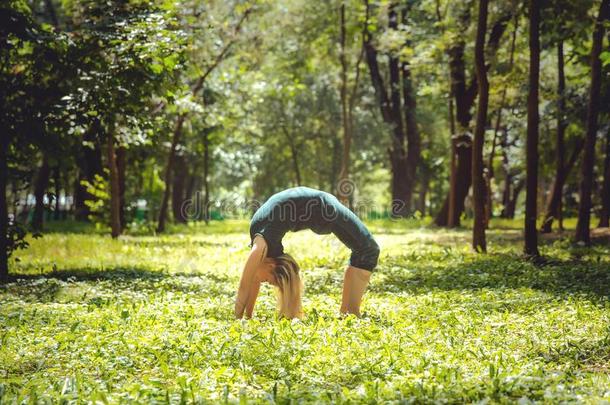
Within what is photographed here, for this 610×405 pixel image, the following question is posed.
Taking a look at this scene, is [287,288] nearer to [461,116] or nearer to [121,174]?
[121,174]

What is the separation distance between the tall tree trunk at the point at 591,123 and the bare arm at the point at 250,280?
1213cm

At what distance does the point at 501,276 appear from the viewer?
13961 mm

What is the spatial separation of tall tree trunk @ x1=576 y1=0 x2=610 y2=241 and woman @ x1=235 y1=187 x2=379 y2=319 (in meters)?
11.2

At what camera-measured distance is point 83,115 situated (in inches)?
568

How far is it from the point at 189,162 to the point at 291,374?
49101 millimetres

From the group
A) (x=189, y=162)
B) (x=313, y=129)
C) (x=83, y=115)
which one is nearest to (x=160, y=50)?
(x=83, y=115)

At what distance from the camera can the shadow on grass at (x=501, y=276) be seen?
496 inches

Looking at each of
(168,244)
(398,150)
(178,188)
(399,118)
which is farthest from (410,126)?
(178,188)

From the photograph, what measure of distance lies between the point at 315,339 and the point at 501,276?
721cm

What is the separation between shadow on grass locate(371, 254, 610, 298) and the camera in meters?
12.6

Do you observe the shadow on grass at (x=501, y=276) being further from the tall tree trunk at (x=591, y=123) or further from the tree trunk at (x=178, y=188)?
the tree trunk at (x=178, y=188)

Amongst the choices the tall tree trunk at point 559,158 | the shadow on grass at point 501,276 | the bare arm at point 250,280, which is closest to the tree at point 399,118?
the tall tree trunk at point 559,158

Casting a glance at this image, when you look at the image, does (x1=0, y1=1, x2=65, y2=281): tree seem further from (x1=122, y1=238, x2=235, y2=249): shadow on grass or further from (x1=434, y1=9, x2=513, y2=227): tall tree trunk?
(x1=434, y1=9, x2=513, y2=227): tall tree trunk

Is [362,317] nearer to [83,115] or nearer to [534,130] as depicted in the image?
[83,115]
